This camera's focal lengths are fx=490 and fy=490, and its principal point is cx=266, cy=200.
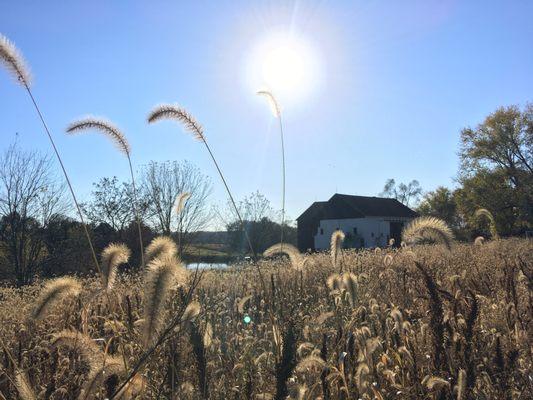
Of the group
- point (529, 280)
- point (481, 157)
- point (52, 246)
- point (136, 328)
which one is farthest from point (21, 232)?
point (481, 157)

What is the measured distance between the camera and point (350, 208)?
51719 millimetres

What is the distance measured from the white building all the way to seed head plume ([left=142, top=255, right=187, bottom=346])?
46.3 metres

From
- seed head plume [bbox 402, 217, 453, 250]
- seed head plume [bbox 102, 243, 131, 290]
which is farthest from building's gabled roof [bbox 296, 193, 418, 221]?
seed head plume [bbox 102, 243, 131, 290]

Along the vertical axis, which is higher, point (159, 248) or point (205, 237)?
point (205, 237)

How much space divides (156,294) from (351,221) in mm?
50623

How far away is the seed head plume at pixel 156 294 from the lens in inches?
59.9

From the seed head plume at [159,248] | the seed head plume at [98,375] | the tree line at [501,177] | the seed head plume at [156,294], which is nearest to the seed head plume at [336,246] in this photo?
the seed head plume at [159,248]

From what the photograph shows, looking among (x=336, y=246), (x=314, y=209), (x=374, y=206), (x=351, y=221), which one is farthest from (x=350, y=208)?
(x=336, y=246)

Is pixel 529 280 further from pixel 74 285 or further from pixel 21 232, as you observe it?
pixel 21 232

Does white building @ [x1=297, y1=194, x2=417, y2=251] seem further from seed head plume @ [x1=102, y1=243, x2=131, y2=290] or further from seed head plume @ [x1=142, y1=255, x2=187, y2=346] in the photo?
seed head plume @ [x1=142, y1=255, x2=187, y2=346]

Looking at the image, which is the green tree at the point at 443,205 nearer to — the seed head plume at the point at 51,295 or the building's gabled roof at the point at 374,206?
the building's gabled roof at the point at 374,206

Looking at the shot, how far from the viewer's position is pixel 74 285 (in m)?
2.30

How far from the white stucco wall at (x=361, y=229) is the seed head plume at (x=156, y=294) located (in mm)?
48001

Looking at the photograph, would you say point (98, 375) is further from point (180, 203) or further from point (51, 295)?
point (180, 203)
